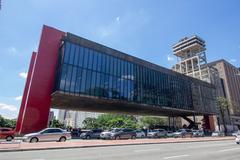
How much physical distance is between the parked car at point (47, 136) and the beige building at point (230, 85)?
99667 mm

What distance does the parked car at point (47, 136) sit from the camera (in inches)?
766

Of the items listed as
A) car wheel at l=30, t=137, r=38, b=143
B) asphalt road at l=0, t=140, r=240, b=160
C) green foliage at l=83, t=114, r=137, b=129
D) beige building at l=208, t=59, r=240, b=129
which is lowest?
asphalt road at l=0, t=140, r=240, b=160

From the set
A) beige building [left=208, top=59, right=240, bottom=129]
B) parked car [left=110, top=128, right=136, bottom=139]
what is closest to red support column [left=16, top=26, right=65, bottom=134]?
parked car [left=110, top=128, right=136, bottom=139]

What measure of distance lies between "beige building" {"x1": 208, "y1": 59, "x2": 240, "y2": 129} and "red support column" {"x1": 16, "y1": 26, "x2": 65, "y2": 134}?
97.3m

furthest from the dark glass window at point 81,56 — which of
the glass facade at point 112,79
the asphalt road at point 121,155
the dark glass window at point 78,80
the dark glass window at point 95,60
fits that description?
the asphalt road at point 121,155

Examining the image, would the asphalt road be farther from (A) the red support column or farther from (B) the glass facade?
(B) the glass facade

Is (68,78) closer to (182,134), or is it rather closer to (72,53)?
(72,53)

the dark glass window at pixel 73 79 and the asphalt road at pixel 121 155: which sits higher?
the dark glass window at pixel 73 79

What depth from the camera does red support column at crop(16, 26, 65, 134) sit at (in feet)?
93.9

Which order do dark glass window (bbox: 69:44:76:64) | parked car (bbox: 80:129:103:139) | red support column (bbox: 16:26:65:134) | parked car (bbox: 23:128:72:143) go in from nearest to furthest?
parked car (bbox: 23:128:72:143)
red support column (bbox: 16:26:65:134)
parked car (bbox: 80:129:103:139)
dark glass window (bbox: 69:44:76:64)

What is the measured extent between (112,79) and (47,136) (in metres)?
20.2

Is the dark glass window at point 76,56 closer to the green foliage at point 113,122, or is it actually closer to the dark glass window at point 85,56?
the dark glass window at point 85,56

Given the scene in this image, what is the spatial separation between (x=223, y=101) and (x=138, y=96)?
42.9 metres

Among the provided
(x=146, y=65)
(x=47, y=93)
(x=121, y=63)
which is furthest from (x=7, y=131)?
(x=146, y=65)
